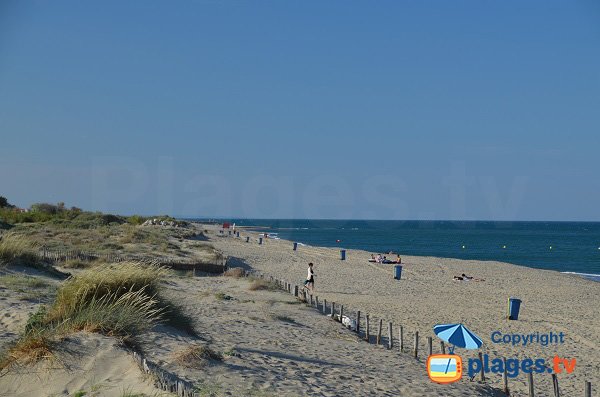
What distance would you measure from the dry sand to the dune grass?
3.84m

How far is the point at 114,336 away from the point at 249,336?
181 inches

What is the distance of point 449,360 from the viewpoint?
11.2 meters

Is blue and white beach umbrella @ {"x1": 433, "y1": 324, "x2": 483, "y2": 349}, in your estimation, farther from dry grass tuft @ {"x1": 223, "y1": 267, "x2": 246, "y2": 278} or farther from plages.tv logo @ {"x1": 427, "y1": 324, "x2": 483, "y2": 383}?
dry grass tuft @ {"x1": 223, "y1": 267, "x2": 246, "y2": 278}

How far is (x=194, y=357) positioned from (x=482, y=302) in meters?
19.6

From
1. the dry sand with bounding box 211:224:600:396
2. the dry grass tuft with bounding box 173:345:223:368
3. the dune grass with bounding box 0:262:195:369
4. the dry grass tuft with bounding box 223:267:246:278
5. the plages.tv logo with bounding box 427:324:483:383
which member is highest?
the dune grass with bounding box 0:262:195:369

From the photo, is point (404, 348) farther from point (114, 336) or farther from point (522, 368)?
point (114, 336)

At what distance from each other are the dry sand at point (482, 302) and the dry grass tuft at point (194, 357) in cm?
291

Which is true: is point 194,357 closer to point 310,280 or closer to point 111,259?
point 310,280

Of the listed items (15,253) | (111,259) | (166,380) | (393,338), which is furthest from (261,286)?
(166,380)

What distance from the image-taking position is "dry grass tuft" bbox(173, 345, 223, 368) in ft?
25.4

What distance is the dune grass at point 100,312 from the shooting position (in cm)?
696

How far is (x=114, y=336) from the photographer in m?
7.54

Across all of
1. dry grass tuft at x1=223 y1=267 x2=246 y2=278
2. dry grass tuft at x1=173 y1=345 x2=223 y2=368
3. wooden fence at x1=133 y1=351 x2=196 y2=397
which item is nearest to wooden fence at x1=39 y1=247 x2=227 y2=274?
dry grass tuft at x1=223 y1=267 x2=246 y2=278

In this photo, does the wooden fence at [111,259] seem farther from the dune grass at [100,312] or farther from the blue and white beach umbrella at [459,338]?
the blue and white beach umbrella at [459,338]
